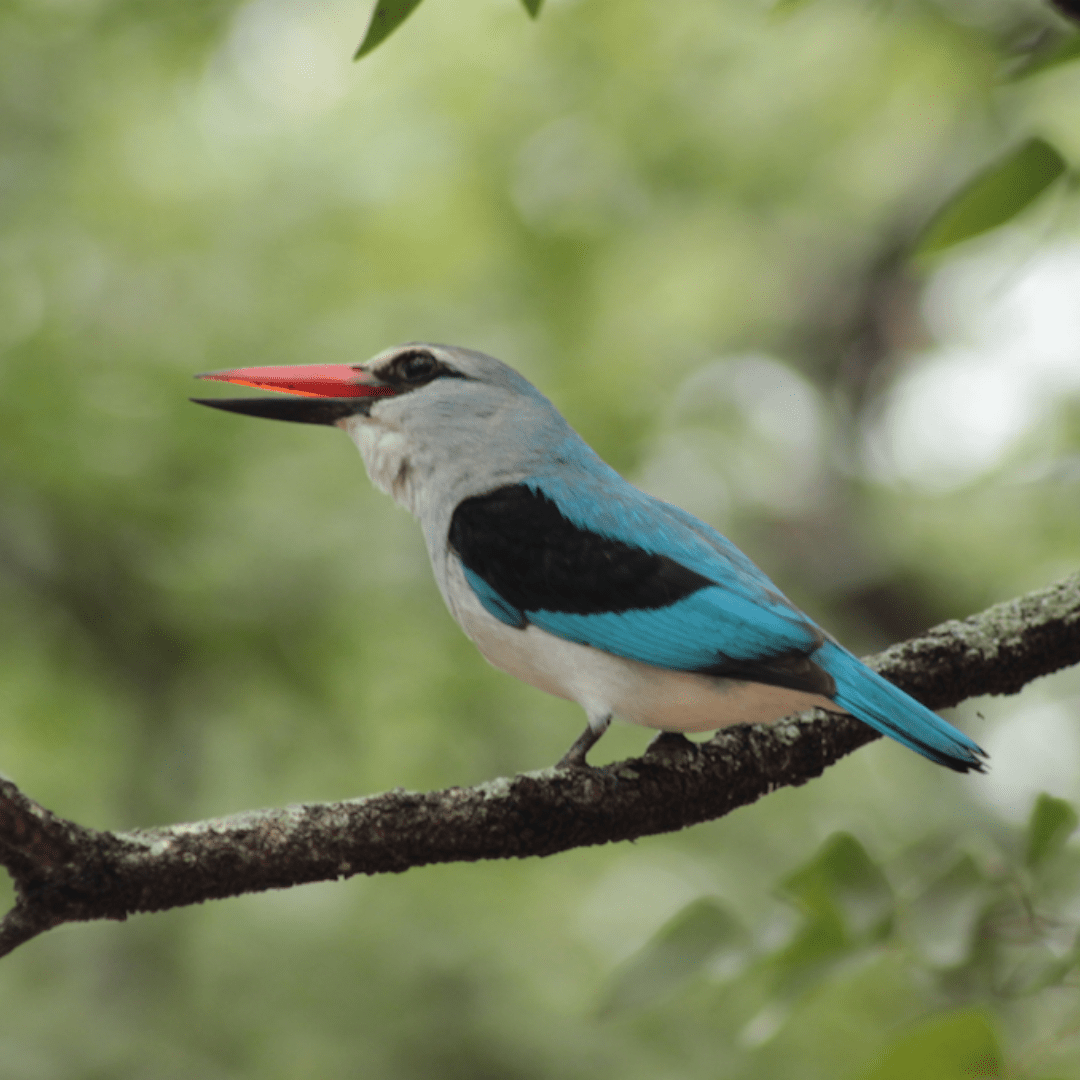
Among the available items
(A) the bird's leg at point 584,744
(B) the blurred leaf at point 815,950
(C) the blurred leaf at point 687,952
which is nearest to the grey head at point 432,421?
(A) the bird's leg at point 584,744

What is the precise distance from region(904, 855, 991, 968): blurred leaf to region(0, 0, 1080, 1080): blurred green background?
7.36 ft

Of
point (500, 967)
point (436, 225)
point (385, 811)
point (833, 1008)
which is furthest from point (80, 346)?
point (833, 1008)

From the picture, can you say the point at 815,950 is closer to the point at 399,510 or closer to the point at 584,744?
the point at 584,744

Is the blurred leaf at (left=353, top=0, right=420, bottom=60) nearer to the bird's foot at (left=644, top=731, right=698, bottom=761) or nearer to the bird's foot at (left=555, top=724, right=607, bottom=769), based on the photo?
the bird's foot at (left=555, top=724, right=607, bottom=769)

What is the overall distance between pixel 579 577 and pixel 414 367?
953 mm

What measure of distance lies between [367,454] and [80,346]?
3730mm

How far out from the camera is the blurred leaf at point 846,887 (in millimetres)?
1902

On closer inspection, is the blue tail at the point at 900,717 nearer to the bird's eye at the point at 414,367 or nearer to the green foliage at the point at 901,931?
the green foliage at the point at 901,931

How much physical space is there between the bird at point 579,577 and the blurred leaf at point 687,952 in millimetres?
383

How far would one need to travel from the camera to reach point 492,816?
1.92m

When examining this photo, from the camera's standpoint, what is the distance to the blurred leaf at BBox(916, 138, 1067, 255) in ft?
5.93

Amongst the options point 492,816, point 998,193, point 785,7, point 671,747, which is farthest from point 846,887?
point 785,7

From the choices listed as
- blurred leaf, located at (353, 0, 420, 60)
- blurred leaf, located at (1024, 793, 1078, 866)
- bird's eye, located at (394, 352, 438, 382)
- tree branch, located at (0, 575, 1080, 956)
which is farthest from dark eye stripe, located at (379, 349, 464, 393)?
blurred leaf, located at (1024, 793, 1078, 866)

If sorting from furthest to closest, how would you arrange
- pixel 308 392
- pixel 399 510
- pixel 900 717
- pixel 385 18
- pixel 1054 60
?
pixel 399 510, pixel 308 392, pixel 900 717, pixel 1054 60, pixel 385 18
